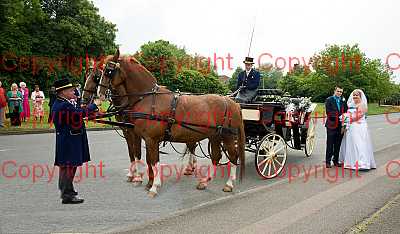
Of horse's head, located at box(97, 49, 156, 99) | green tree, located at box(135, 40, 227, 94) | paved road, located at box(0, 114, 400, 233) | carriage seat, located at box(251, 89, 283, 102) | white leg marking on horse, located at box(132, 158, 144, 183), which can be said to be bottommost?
paved road, located at box(0, 114, 400, 233)

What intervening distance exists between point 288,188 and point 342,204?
4.23 ft

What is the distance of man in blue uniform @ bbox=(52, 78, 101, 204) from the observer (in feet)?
19.7

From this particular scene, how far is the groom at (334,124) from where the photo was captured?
9.88 m

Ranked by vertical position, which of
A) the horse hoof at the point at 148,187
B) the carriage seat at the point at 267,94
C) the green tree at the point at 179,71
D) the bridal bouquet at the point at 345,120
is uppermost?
the green tree at the point at 179,71

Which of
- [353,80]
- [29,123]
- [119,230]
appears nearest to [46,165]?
[119,230]

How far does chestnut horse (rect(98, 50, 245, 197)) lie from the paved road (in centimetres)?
53

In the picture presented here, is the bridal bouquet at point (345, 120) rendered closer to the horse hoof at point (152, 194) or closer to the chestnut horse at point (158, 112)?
the chestnut horse at point (158, 112)

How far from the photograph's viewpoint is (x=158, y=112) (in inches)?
270

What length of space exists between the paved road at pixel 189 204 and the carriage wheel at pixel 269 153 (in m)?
0.27

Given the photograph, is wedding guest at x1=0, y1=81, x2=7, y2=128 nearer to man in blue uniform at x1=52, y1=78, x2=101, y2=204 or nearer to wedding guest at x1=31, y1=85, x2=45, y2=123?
wedding guest at x1=31, y1=85, x2=45, y2=123

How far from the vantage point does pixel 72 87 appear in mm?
6133

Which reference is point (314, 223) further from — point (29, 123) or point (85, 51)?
point (85, 51)

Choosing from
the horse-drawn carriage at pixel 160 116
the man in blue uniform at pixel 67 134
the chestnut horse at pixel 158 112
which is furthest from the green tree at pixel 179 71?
the man in blue uniform at pixel 67 134

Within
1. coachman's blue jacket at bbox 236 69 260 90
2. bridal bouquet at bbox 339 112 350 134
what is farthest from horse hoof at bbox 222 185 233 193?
bridal bouquet at bbox 339 112 350 134
